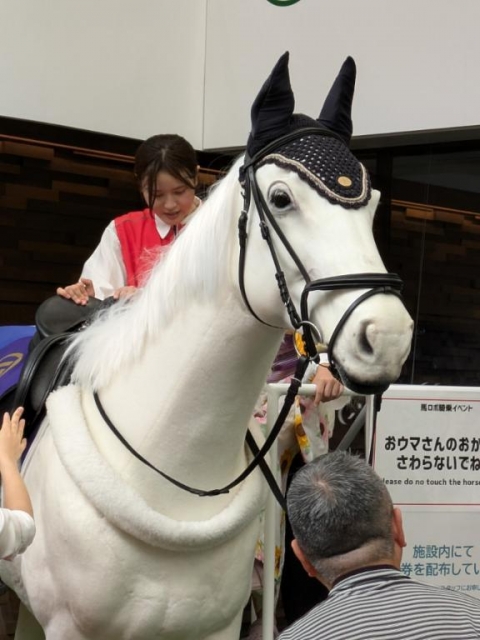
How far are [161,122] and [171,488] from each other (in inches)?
154

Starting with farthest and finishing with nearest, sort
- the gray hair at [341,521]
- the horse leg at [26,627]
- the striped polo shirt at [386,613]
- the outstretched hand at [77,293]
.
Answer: the outstretched hand at [77,293]
the horse leg at [26,627]
the gray hair at [341,521]
the striped polo shirt at [386,613]

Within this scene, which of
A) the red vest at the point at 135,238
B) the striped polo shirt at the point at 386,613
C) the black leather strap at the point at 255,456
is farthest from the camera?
the red vest at the point at 135,238

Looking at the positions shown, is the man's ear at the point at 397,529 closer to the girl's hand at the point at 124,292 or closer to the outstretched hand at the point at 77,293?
the girl's hand at the point at 124,292

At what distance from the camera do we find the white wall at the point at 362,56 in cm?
472

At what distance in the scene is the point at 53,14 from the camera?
5090 mm

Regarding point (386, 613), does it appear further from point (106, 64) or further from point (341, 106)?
point (106, 64)

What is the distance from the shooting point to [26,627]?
2.64 m

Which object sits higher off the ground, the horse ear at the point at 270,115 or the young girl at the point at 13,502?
the horse ear at the point at 270,115

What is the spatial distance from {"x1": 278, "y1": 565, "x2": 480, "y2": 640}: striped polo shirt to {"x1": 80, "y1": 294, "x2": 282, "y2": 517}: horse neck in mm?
639

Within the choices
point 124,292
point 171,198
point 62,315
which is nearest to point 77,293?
point 62,315

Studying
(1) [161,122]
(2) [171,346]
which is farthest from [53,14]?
(2) [171,346]

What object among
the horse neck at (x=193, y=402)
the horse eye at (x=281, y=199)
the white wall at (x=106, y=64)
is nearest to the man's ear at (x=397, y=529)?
the horse neck at (x=193, y=402)

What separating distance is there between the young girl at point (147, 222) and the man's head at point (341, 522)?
1.00 m

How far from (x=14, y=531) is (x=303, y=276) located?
2.46 ft
